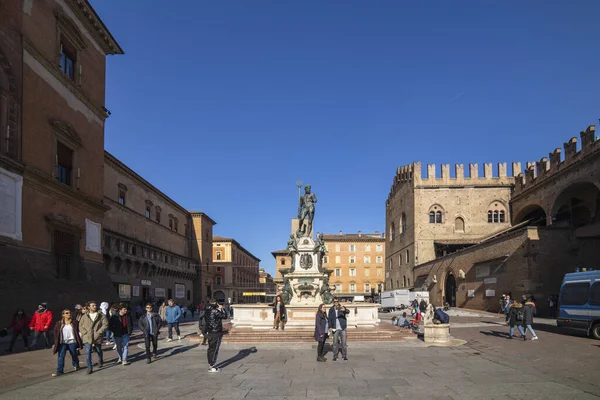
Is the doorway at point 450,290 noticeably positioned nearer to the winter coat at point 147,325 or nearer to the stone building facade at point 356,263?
the winter coat at point 147,325

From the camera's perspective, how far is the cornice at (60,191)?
61.1ft

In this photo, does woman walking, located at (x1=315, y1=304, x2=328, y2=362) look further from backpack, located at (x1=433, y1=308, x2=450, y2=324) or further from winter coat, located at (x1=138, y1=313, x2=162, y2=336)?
backpack, located at (x1=433, y1=308, x2=450, y2=324)

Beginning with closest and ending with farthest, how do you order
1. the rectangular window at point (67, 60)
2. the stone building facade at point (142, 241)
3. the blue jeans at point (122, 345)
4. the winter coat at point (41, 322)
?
the blue jeans at point (122, 345), the winter coat at point (41, 322), the rectangular window at point (67, 60), the stone building facade at point (142, 241)

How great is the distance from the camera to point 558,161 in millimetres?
37812

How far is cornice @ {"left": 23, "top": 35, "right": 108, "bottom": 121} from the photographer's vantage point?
62.0ft

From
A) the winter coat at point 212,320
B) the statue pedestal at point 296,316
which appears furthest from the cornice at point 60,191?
the winter coat at point 212,320

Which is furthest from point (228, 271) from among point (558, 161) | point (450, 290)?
point (558, 161)

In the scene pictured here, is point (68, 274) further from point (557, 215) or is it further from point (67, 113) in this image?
point (557, 215)

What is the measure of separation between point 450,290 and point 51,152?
35.4 m

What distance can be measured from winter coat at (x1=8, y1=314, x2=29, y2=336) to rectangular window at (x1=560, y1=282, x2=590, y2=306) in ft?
62.0

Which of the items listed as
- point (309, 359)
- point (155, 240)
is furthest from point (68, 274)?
point (155, 240)

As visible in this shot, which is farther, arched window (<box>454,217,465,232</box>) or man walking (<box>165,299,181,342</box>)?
arched window (<box>454,217,465,232</box>)

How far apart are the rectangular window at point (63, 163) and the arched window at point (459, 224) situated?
128 feet

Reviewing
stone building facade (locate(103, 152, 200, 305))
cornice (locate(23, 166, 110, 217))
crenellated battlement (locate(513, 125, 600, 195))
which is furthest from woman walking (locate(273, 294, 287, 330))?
crenellated battlement (locate(513, 125, 600, 195))
